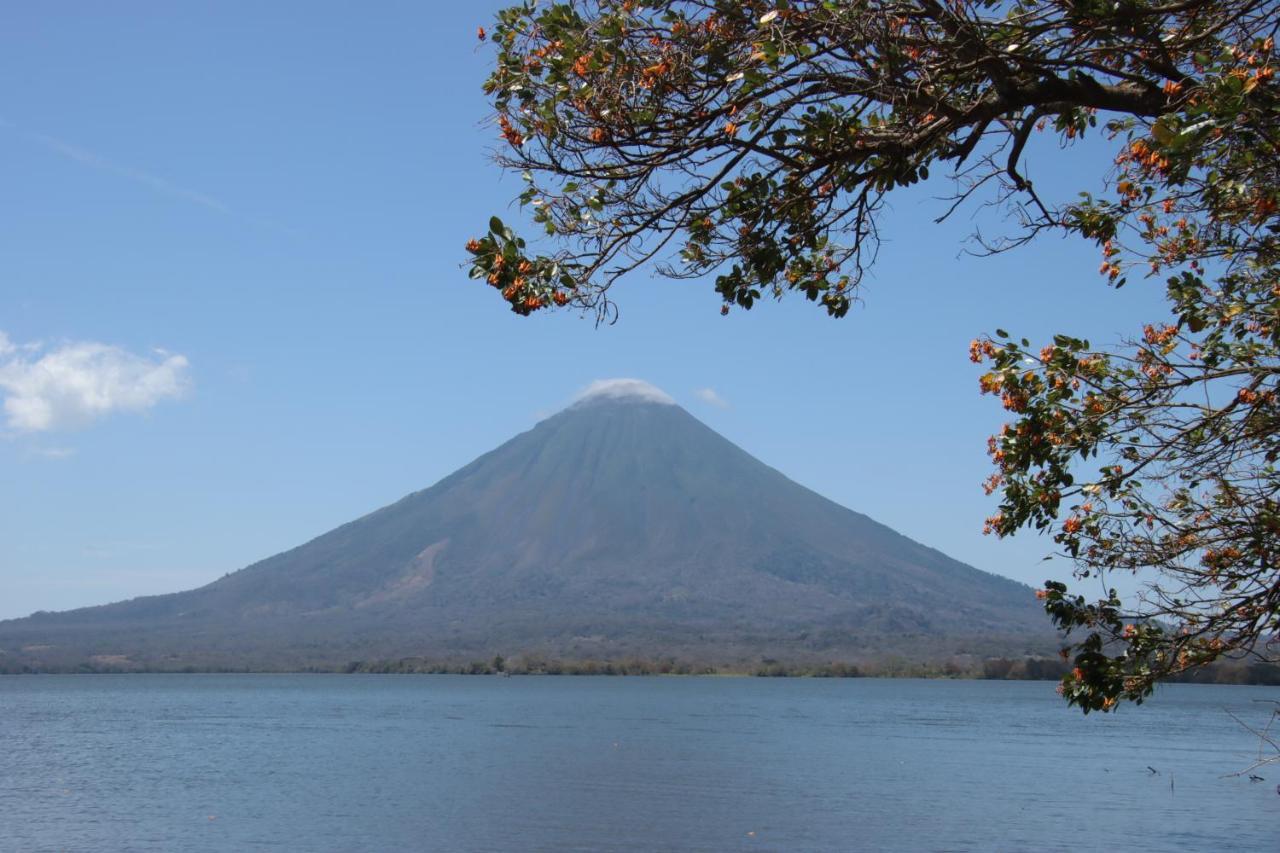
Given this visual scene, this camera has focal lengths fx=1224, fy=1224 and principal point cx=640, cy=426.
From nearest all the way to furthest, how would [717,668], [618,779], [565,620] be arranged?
[618,779], [717,668], [565,620]

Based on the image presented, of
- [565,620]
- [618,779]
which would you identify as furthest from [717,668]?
[618,779]

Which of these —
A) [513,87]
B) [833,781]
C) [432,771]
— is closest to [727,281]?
[513,87]

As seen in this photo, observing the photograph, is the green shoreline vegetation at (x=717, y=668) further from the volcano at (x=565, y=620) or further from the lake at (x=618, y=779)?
the lake at (x=618, y=779)

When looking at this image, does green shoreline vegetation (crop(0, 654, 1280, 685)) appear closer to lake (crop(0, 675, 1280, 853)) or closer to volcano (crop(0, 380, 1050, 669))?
volcano (crop(0, 380, 1050, 669))

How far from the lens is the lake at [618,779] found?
27.4m

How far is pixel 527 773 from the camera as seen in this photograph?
1577 inches

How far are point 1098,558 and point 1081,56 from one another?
3.21 meters

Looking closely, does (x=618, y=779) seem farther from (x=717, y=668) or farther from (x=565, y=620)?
(x=565, y=620)

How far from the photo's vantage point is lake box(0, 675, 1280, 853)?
27406 millimetres

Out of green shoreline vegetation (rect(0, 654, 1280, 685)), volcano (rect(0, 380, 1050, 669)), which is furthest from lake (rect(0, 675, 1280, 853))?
volcano (rect(0, 380, 1050, 669))

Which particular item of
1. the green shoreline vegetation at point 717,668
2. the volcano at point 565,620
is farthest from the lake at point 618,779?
the volcano at point 565,620

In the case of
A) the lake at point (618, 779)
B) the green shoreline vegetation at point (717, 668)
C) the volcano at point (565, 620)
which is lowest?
the lake at point (618, 779)

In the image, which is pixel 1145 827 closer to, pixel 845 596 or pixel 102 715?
pixel 102 715

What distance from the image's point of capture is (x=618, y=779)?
38406 millimetres
